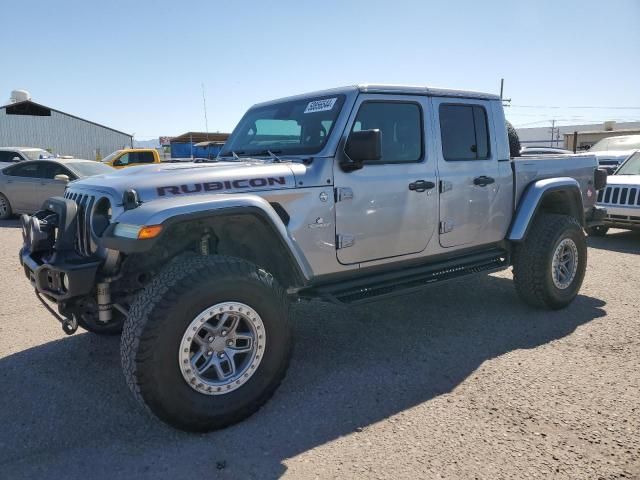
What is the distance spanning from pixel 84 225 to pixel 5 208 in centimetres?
1036

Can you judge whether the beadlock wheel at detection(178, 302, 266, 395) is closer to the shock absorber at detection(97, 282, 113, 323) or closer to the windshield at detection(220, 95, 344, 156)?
the shock absorber at detection(97, 282, 113, 323)

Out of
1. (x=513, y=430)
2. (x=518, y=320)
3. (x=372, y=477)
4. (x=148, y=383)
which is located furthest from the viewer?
(x=518, y=320)

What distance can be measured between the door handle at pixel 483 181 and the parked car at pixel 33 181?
8.73m

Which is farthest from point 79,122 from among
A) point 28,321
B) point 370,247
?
point 370,247

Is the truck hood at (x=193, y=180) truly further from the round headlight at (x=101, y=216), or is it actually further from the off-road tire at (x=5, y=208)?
the off-road tire at (x=5, y=208)

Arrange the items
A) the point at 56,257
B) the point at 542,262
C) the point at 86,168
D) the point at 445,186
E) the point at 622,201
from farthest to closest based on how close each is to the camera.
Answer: the point at 86,168 → the point at 622,201 → the point at 542,262 → the point at 445,186 → the point at 56,257

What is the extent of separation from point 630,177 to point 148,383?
29.4ft

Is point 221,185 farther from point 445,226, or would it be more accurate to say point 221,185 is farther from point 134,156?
point 134,156

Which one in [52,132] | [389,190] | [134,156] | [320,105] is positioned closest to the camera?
[389,190]

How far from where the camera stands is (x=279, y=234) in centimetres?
321

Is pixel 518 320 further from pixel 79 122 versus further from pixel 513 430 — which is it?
pixel 79 122

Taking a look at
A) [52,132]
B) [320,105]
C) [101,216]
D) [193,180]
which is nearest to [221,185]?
[193,180]

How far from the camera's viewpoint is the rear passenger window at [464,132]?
432 centimetres

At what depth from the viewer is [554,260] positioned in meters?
4.91
